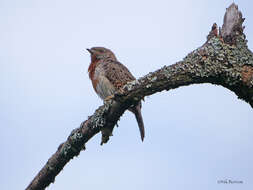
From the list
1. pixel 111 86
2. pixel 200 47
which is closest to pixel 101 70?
pixel 111 86

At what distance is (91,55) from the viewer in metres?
11.4

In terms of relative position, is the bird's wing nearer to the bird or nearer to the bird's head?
the bird

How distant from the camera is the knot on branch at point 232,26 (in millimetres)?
4992

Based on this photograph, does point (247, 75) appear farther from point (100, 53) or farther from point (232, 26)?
point (100, 53)

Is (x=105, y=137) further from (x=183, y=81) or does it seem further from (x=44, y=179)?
(x=183, y=81)

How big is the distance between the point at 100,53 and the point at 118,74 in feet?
7.09

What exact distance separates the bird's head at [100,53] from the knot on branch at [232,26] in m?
6.13

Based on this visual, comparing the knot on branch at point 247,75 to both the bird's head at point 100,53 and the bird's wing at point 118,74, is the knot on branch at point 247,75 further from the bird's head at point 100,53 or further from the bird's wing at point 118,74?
the bird's head at point 100,53

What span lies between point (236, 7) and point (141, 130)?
4250mm

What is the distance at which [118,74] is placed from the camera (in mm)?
9328

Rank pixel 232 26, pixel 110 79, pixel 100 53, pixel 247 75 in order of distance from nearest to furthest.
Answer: pixel 247 75
pixel 232 26
pixel 110 79
pixel 100 53

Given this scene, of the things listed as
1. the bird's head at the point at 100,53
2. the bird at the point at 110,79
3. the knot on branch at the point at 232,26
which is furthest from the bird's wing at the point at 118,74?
the knot on branch at the point at 232,26

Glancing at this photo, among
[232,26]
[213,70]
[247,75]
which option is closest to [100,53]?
[232,26]

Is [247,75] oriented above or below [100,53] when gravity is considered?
below
